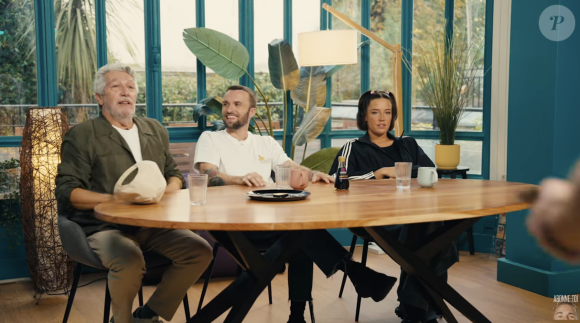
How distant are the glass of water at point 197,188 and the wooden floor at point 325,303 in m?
1.22

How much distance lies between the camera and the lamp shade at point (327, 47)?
4.43 meters

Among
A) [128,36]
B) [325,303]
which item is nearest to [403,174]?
[325,303]

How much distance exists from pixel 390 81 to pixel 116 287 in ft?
12.0

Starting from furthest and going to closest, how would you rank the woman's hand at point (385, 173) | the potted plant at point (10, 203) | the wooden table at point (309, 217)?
the potted plant at point (10, 203)
the woman's hand at point (385, 173)
the wooden table at point (309, 217)

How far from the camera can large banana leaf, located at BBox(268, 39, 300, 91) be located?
4.61 m

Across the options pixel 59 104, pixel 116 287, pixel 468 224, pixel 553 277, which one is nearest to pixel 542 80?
pixel 553 277

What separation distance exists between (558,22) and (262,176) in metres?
1.96

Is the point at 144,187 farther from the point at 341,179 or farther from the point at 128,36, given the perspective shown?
the point at 128,36

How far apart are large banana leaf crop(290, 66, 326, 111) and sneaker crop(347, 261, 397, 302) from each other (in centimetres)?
225

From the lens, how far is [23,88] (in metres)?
4.17

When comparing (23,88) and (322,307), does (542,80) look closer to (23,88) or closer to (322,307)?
(322,307)

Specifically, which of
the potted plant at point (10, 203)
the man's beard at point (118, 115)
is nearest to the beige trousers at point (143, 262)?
the man's beard at point (118, 115)

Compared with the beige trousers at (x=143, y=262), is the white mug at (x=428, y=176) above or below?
above

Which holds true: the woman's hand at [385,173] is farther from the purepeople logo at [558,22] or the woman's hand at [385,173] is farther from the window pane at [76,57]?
the window pane at [76,57]
